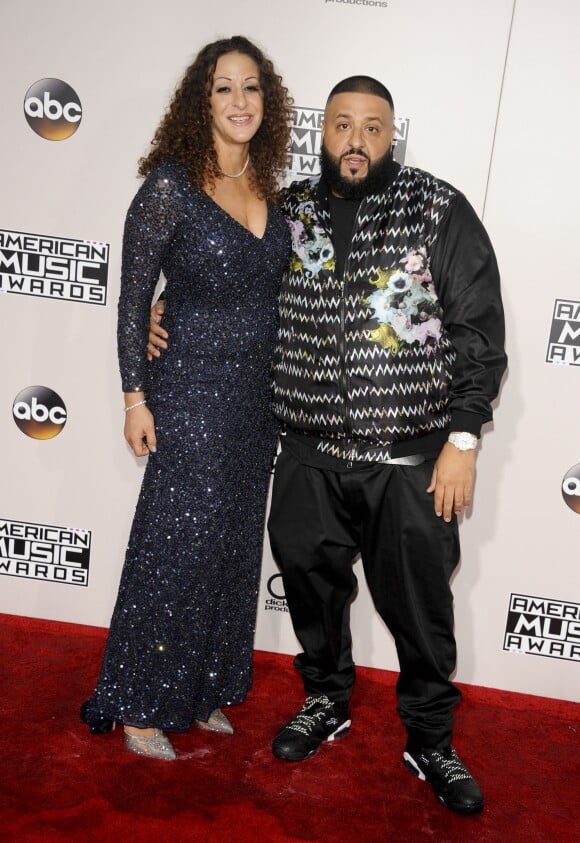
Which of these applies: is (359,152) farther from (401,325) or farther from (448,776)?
(448,776)

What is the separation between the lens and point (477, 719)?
9.24 feet

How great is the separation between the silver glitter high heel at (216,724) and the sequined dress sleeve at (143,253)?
1.00 m

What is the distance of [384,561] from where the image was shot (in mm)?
2371

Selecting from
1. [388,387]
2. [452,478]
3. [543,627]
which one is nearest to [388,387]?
[388,387]

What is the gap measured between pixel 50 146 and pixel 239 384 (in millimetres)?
1117

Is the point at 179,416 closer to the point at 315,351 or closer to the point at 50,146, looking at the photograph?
the point at 315,351

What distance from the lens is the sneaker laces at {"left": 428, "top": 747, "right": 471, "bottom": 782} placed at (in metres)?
2.31

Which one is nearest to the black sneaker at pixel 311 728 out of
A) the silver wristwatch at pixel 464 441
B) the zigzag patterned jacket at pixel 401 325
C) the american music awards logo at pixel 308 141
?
the zigzag patterned jacket at pixel 401 325

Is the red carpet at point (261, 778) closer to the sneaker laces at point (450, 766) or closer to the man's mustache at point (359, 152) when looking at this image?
the sneaker laces at point (450, 766)

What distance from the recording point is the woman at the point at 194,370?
7.35 ft

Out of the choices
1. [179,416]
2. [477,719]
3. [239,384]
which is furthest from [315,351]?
[477,719]

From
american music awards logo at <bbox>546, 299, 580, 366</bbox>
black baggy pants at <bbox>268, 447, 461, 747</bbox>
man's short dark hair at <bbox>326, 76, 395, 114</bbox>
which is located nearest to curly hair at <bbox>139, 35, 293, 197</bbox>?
man's short dark hair at <bbox>326, 76, 395, 114</bbox>

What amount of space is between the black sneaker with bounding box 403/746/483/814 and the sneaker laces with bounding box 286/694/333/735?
0.26m

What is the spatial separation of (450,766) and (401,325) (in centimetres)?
117
